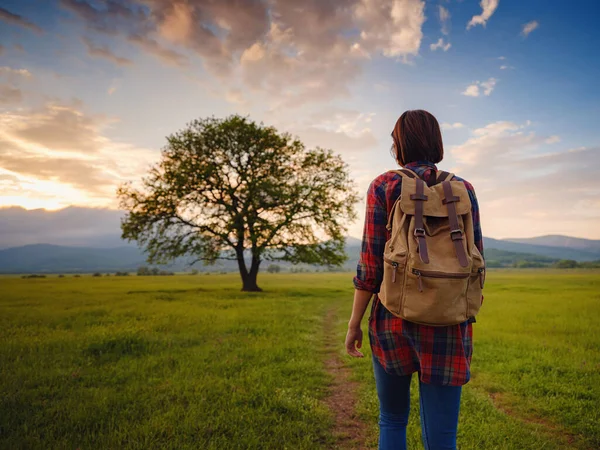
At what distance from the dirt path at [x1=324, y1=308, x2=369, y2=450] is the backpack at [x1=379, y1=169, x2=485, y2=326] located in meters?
3.35

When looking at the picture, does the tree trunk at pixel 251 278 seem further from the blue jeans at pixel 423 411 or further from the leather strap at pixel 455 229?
the leather strap at pixel 455 229

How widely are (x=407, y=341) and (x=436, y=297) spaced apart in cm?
47

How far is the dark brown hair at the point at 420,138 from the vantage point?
2.86 metres

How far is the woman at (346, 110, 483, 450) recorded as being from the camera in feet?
8.16

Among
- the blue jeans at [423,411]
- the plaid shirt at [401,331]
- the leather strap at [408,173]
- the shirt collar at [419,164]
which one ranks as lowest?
the blue jeans at [423,411]

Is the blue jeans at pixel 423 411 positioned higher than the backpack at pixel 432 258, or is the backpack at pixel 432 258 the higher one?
the backpack at pixel 432 258

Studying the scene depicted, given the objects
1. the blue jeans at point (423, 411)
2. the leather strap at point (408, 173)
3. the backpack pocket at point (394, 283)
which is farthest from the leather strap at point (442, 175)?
the blue jeans at point (423, 411)

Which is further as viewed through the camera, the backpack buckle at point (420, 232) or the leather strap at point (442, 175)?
the leather strap at point (442, 175)

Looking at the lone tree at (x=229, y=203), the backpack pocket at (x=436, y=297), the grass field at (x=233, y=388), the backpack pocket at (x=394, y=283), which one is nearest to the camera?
the backpack pocket at (x=436, y=297)

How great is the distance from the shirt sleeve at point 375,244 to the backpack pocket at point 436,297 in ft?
1.17

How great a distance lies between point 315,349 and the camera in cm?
1005

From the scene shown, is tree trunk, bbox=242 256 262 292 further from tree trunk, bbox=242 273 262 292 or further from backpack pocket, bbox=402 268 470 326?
backpack pocket, bbox=402 268 470 326

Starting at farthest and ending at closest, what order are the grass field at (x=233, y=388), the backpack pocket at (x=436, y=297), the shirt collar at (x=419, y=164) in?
the grass field at (x=233, y=388), the shirt collar at (x=419, y=164), the backpack pocket at (x=436, y=297)

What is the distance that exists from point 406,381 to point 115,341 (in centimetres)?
945
